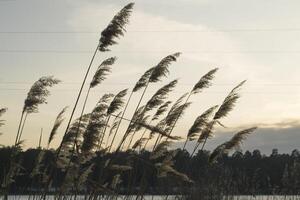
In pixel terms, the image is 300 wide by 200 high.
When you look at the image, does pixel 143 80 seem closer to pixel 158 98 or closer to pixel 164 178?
pixel 158 98

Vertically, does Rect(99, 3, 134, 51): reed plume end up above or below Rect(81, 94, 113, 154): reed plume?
above

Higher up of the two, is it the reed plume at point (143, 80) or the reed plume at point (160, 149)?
the reed plume at point (143, 80)

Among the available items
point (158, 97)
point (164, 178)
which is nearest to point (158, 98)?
point (158, 97)

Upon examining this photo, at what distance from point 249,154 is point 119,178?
58913 mm

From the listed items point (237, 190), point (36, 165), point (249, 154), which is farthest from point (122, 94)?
point (249, 154)

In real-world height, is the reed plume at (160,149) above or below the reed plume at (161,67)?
below

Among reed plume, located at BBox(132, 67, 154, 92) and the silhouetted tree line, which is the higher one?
reed plume, located at BBox(132, 67, 154, 92)

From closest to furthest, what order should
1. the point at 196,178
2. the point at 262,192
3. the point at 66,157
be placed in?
1. the point at 66,157
2. the point at 196,178
3. the point at 262,192

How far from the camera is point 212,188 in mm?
15008

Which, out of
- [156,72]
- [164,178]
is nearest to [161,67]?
[156,72]

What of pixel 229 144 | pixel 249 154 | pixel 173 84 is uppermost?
pixel 249 154

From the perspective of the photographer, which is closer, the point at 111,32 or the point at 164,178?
the point at 111,32

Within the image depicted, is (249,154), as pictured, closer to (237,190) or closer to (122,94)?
(237,190)

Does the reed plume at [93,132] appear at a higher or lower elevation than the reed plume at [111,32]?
lower
